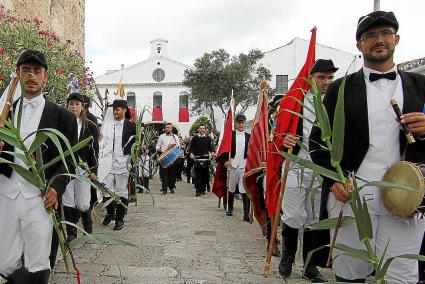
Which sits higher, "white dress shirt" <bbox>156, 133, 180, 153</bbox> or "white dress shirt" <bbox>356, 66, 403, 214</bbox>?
"white dress shirt" <bbox>356, 66, 403, 214</bbox>

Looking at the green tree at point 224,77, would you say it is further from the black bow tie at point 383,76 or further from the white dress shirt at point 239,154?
the black bow tie at point 383,76

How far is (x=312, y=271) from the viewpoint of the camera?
4.43 meters

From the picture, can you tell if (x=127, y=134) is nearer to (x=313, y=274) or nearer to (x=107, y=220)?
(x=107, y=220)

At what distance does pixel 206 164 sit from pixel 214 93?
24534 millimetres

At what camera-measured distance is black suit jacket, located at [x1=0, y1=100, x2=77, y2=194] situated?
3.02 meters

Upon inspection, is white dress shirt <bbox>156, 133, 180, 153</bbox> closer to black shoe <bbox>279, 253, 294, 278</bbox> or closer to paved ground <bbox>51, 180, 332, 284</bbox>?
paved ground <bbox>51, 180, 332, 284</bbox>

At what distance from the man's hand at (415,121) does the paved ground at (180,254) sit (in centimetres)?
228

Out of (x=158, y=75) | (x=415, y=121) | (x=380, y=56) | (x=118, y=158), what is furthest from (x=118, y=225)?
(x=158, y=75)

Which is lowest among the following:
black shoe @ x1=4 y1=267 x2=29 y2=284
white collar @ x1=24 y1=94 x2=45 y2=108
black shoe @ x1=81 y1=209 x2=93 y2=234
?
black shoe @ x1=81 y1=209 x2=93 y2=234

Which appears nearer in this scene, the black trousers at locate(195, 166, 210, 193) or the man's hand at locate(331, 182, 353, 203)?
the man's hand at locate(331, 182, 353, 203)

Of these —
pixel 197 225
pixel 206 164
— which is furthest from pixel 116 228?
pixel 206 164

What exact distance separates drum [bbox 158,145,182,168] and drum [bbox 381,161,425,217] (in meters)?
9.73

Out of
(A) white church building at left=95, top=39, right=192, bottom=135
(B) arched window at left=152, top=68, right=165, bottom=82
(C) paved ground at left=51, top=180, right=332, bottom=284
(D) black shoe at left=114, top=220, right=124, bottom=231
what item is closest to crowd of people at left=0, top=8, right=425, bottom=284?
(C) paved ground at left=51, top=180, right=332, bottom=284

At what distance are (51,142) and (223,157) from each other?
609 cm
